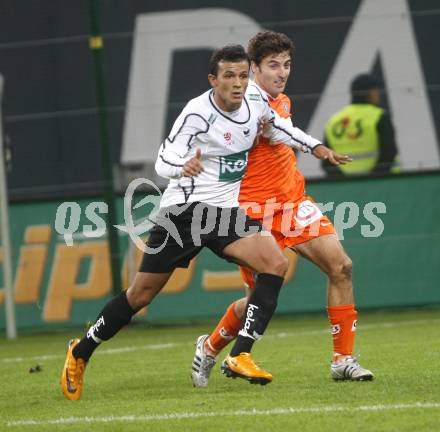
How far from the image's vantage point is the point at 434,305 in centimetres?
1306

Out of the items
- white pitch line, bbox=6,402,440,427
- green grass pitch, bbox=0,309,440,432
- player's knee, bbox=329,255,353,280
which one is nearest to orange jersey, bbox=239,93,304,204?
player's knee, bbox=329,255,353,280

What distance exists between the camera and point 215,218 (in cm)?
→ 757

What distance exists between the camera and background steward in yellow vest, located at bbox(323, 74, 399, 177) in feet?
43.1

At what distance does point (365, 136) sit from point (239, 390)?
6003mm

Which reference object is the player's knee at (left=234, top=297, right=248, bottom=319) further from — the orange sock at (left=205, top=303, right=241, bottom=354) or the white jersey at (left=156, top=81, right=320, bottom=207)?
the white jersey at (left=156, top=81, right=320, bottom=207)

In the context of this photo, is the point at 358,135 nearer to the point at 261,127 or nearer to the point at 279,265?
the point at 261,127

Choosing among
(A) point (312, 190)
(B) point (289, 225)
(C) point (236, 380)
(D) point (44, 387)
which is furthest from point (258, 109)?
(A) point (312, 190)

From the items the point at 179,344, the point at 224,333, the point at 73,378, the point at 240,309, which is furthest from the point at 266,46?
the point at 179,344

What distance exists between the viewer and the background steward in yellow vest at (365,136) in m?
13.1

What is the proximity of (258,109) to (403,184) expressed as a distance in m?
5.38

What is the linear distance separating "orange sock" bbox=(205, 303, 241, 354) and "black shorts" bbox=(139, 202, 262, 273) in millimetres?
661

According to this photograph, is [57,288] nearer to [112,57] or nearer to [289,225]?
[112,57]

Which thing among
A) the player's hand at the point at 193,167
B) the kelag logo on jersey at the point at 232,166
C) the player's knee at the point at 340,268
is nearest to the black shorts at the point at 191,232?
the kelag logo on jersey at the point at 232,166

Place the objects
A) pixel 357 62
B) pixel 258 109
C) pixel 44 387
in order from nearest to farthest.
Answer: pixel 258 109, pixel 44 387, pixel 357 62
